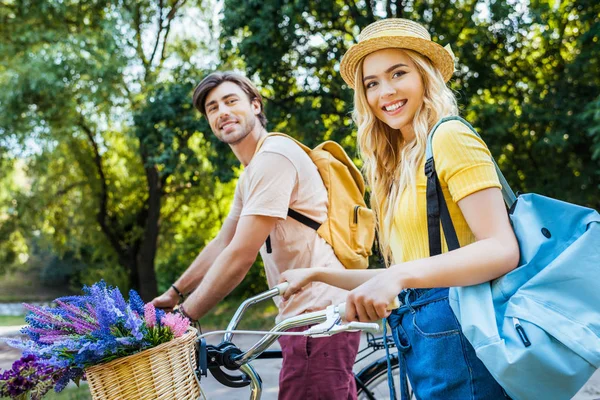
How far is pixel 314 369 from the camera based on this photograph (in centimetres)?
248

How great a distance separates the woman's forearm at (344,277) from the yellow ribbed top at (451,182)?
10.4 inches

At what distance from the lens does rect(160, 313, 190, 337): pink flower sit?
5.49 feet

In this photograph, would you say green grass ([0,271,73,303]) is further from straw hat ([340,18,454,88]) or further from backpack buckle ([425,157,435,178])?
backpack buckle ([425,157,435,178])

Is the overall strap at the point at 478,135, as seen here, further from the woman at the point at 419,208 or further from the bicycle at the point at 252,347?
the bicycle at the point at 252,347

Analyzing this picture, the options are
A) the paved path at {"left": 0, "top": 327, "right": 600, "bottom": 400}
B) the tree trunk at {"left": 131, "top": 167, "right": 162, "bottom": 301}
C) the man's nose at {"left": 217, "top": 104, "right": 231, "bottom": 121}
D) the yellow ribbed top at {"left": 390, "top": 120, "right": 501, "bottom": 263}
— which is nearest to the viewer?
the yellow ribbed top at {"left": 390, "top": 120, "right": 501, "bottom": 263}

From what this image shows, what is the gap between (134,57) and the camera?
1388 cm

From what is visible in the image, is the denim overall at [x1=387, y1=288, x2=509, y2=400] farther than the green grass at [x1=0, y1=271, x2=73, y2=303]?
No

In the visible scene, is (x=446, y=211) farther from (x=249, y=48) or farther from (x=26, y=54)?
(x=26, y=54)

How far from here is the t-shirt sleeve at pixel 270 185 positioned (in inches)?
96.0

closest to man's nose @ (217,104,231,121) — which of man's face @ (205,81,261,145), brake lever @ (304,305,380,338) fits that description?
man's face @ (205,81,261,145)

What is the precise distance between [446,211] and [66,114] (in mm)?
13121

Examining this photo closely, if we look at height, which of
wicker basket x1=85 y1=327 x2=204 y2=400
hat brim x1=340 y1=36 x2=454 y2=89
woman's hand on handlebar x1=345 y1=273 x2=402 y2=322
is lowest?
wicker basket x1=85 y1=327 x2=204 y2=400

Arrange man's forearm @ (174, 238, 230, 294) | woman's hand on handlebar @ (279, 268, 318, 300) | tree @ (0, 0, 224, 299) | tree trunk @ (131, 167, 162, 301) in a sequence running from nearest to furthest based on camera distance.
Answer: woman's hand on handlebar @ (279, 268, 318, 300) < man's forearm @ (174, 238, 230, 294) < tree @ (0, 0, 224, 299) < tree trunk @ (131, 167, 162, 301)

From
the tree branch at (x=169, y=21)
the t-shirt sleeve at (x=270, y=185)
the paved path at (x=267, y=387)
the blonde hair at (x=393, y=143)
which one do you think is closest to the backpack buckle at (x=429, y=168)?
the blonde hair at (x=393, y=143)
